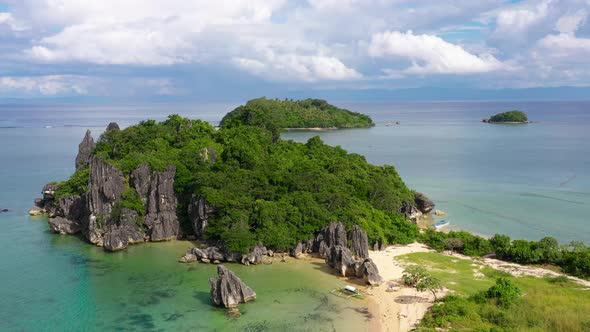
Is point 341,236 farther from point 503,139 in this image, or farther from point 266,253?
point 503,139

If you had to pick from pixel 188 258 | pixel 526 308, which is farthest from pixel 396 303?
pixel 188 258

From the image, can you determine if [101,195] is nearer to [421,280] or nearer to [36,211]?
[36,211]

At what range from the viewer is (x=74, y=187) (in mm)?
48562

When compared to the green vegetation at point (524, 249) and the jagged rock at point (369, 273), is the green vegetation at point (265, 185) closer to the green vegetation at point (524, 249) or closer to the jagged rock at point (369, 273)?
the green vegetation at point (524, 249)

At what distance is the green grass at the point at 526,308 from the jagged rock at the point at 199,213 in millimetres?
19139

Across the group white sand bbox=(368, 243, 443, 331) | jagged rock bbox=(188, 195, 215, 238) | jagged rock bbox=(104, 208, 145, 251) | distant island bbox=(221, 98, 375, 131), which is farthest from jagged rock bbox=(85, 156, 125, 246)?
distant island bbox=(221, 98, 375, 131)

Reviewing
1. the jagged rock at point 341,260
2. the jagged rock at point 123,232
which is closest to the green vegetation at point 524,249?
the jagged rock at point 341,260

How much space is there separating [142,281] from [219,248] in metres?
6.63

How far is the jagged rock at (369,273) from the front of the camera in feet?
106

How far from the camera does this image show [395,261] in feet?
121

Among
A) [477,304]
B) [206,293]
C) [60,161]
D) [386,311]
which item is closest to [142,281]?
[206,293]

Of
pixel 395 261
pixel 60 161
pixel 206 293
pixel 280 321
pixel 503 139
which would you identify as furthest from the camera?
pixel 503 139

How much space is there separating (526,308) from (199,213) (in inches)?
1026

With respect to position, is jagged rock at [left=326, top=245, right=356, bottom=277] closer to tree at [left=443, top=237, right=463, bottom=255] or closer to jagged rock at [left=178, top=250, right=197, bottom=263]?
tree at [left=443, top=237, right=463, bottom=255]
